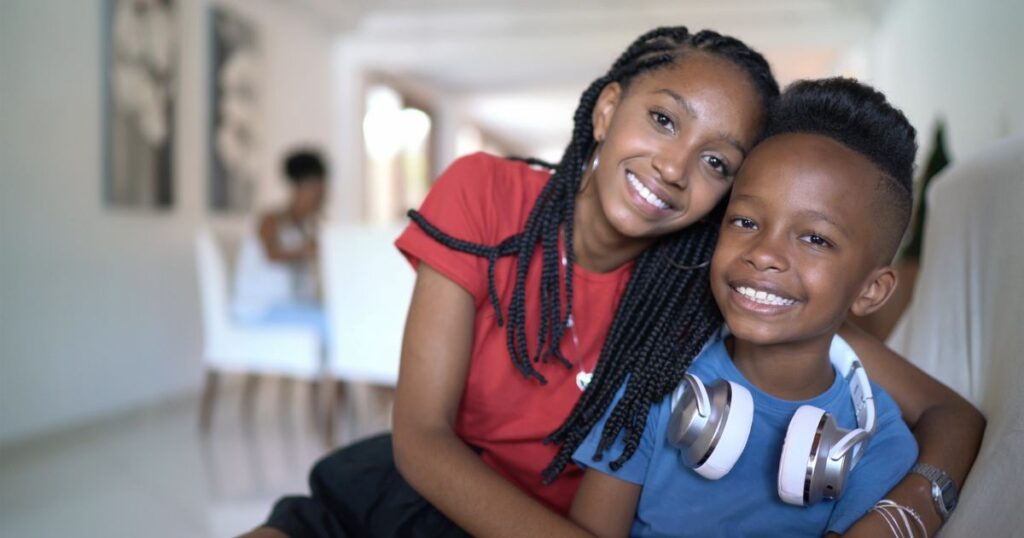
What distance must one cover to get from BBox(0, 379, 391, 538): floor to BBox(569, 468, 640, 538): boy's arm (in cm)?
158

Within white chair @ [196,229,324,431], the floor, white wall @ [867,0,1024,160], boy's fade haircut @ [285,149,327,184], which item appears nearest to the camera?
the floor

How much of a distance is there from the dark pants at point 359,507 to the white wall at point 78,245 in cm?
244

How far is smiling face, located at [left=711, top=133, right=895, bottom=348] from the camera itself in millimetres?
949

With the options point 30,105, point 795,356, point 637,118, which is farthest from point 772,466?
point 30,105

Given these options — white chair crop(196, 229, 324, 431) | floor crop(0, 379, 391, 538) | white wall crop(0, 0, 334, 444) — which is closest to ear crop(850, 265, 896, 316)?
floor crop(0, 379, 391, 538)

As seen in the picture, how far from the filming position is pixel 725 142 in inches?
42.6

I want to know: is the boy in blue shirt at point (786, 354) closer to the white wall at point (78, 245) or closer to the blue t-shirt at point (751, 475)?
the blue t-shirt at point (751, 475)

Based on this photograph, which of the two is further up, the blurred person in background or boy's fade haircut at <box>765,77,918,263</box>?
boy's fade haircut at <box>765,77,918,263</box>

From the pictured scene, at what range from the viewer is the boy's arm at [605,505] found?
3.25 feet

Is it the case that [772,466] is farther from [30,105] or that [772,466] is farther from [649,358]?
[30,105]

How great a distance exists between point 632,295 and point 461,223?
26 cm

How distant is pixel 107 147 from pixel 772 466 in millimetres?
3434

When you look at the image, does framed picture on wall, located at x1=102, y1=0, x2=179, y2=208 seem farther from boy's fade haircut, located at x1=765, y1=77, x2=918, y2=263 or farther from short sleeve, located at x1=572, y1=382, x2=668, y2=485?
boy's fade haircut, located at x1=765, y1=77, x2=918, y2=263

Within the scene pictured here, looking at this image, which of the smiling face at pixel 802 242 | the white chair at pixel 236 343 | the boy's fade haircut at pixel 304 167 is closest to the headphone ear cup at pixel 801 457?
the smiling face at pixel 802 242
